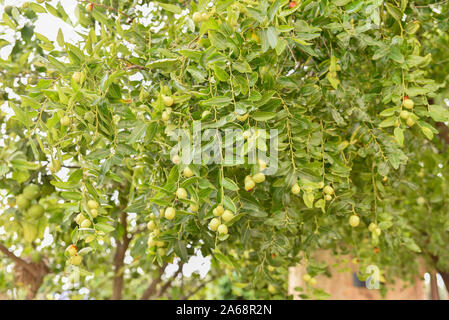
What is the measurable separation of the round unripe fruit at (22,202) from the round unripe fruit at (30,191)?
0.01m

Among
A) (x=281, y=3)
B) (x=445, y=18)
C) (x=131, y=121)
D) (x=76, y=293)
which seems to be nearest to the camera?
(x=281, y=3)

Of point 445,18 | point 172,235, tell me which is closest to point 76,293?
point 172,235

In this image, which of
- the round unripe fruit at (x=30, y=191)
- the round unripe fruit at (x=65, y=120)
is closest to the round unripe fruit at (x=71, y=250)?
the round unripe fruit at (x=65, y=120)

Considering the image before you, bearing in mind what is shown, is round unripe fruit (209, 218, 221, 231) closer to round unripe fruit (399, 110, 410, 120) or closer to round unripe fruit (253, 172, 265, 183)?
round unripe fruit (253, 172, 265, 183)

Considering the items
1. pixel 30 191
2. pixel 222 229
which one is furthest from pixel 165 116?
pixel 30 191

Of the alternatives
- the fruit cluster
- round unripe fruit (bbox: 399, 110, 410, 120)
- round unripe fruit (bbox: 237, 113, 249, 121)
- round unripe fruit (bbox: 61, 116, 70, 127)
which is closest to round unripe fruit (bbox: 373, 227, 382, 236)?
round unripe fruit (bbox: 399, 110, 410, 120)

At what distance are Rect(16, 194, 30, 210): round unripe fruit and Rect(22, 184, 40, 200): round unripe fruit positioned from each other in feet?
0.04

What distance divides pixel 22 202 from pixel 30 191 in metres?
0.06

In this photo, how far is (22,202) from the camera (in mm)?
1419

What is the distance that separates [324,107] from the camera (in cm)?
117

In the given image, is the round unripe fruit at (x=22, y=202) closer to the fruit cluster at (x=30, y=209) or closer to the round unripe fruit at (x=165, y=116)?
the fruit cluster at (x=30, y=209)
